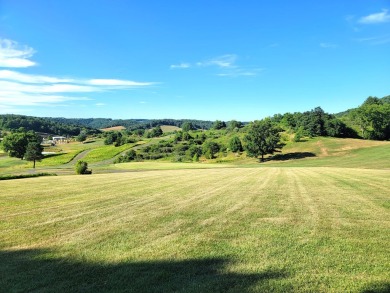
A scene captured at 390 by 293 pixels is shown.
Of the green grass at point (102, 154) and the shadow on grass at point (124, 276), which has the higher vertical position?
the shadow on grass at point (124, 276)

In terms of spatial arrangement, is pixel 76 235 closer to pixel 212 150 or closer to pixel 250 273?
pixel 250 273

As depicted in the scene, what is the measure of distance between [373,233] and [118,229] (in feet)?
27.2

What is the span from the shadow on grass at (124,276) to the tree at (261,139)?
77293 mm

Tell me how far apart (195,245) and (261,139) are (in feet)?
252

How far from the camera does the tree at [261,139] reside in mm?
82375

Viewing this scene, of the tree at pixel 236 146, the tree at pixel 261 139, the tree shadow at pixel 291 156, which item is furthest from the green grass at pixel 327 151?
the tree at pixel 236 146

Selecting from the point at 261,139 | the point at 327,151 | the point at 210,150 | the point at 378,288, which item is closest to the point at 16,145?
the point at 210,150

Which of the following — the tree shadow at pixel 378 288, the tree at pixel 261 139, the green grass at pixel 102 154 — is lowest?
the green grass at pixel 102 154

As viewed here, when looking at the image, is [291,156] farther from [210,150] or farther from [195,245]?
[195,245]

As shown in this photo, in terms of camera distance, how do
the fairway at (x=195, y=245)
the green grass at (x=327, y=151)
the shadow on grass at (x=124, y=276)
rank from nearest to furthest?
1. the shadow on grass at (x=124, y=276)
2. the fairway at (x=195, y=245)
3. the green grass at (x=327, y=151)

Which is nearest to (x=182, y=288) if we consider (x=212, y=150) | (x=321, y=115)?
(x=212, y=150)

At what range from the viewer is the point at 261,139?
82.7 meters

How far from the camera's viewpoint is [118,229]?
980cm

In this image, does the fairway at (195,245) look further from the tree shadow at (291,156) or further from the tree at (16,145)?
the tree at (16,145)
